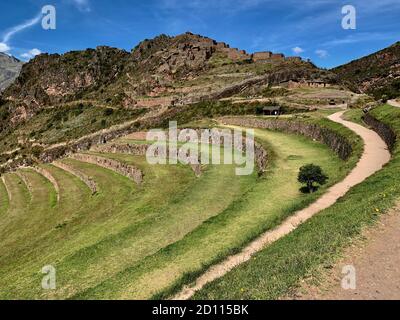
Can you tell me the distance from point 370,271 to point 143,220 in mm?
11538

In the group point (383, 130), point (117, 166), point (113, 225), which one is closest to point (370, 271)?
point (113, 225)

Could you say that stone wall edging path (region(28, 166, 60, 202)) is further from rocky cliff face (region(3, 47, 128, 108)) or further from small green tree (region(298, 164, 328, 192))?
rocky cliff face (region(3, 47, 128, 108))

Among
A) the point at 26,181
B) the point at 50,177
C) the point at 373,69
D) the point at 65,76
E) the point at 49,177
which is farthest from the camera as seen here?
the point at 65,76

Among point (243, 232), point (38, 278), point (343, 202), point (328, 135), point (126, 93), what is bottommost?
point (38, 278)

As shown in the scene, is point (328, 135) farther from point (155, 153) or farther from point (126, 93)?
point (126, 93)

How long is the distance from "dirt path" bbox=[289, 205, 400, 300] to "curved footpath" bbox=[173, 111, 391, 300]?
3.47m

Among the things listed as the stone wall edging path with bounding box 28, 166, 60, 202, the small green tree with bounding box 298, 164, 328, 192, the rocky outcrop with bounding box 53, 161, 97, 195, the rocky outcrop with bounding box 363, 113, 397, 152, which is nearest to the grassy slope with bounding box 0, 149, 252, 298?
the rocky outcrop with bounding box 53, 161, 97, 195

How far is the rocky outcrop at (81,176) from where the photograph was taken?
3606 centimetres

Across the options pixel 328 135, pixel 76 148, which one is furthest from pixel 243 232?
pixel 76 148

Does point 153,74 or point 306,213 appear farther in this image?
point 153,74

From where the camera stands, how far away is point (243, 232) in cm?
1540

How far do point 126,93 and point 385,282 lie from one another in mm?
130010

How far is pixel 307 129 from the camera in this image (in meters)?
38.5

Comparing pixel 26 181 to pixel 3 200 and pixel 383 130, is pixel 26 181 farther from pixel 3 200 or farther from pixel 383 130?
pixel 383 130
